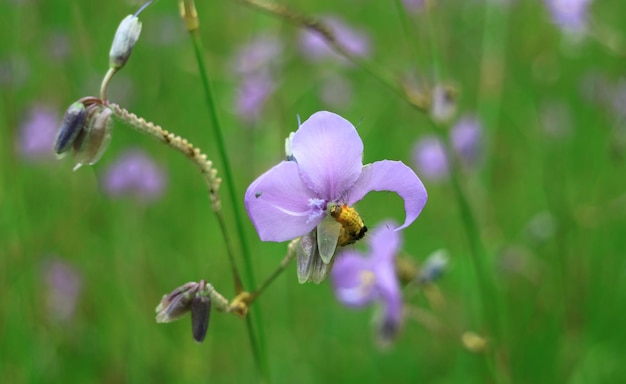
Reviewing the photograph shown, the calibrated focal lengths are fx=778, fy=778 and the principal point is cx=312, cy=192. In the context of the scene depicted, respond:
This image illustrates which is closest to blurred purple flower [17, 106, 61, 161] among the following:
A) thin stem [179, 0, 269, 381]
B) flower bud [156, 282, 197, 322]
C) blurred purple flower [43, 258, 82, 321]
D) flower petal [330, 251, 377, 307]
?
blurred purple flower [43, 258, 82, 321]

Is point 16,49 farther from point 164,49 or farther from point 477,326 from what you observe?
point 477,326

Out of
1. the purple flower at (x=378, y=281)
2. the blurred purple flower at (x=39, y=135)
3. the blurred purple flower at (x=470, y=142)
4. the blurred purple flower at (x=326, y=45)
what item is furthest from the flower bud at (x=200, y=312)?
the blurred purple flower at (x=326, y=45)

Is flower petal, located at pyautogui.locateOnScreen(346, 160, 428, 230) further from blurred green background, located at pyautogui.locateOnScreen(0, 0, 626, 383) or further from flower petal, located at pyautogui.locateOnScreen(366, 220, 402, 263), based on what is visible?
blurred green background, located at pyautogui.locateOnScreen(0, 0, 626, 383)

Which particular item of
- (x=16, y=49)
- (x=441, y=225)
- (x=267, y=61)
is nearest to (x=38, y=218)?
(x=16, y=49)

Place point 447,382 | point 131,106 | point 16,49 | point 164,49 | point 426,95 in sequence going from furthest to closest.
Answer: point 164,49 → point 131,106 → point 16,49 → point 447,382 → point 426,95

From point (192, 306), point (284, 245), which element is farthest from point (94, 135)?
point (284, 245)

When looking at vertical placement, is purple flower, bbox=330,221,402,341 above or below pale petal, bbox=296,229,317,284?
above
